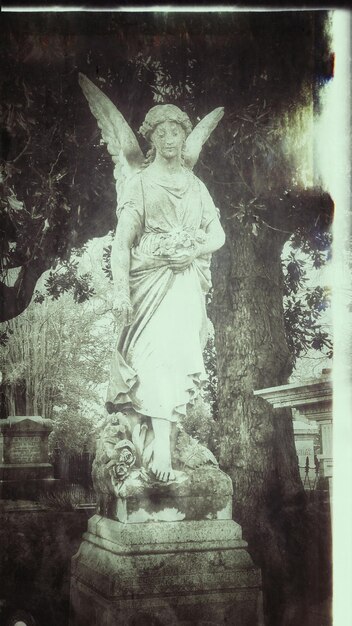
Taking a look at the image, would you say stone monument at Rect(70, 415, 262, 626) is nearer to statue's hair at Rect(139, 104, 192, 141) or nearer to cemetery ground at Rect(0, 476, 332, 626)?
cemetery ground at Rect(0, 476, 332, 626)

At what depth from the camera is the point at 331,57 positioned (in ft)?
19.6

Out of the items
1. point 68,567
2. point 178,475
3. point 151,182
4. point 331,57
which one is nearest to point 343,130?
point 331,57

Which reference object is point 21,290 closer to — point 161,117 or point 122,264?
point 122,264

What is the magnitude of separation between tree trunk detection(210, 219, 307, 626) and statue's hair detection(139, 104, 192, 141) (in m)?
0.83

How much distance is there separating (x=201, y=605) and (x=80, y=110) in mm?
3519

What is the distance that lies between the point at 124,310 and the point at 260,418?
48.4 inches

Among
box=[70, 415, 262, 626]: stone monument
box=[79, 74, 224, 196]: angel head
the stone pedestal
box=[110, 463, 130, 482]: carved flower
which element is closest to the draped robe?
box=[79, 74, 224, 196]: angel head

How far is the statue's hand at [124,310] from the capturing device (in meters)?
5.60

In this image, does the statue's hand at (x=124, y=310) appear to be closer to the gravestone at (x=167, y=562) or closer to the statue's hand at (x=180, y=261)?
the statue's hand at (x=180, y=261)

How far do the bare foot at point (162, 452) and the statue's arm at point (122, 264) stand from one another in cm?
75

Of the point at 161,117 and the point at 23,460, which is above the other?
the point at 161,117

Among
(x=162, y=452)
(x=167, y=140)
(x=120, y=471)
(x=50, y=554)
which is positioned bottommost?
(x=50, y=554)

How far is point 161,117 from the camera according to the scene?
5840 mm

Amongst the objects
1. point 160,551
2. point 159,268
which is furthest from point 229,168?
point 160,551
